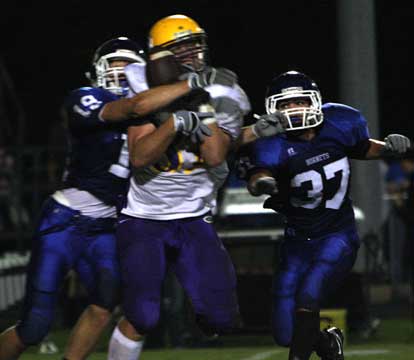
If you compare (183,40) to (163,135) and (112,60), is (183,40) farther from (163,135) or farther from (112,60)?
(112,60)

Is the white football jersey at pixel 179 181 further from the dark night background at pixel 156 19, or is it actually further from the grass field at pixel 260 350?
the dark night background at pixel 156 19

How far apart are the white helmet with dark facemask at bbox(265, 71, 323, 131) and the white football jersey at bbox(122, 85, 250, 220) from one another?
0.68 metres

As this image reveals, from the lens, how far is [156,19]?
753 inches

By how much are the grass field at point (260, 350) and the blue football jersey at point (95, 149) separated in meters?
2.26

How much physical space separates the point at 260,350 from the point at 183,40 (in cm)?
363

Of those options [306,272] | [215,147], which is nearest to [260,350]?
[306,272]

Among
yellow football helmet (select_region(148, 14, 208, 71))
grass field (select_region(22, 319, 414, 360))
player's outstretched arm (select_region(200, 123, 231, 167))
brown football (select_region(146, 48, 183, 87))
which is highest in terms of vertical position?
yellow football helmet (select_region(148, 14, 208, 71))

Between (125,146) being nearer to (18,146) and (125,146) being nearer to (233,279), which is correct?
(233,279)

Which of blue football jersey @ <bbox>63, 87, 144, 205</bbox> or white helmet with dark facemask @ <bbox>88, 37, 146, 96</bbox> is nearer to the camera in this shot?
blue football jersey @ <bbox>63, 87, 144, 205</bbox>

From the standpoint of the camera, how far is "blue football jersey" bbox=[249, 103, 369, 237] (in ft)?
26.0

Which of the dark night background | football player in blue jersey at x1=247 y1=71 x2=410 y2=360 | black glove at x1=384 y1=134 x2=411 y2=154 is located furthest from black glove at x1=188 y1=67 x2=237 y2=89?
the dark night background

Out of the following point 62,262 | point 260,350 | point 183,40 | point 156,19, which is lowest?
point 260,350

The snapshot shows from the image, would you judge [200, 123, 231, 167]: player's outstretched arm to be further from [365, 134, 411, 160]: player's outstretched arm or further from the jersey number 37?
[365, 134, 411, 160]: player's outstretched arm

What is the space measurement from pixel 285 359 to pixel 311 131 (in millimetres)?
1987
